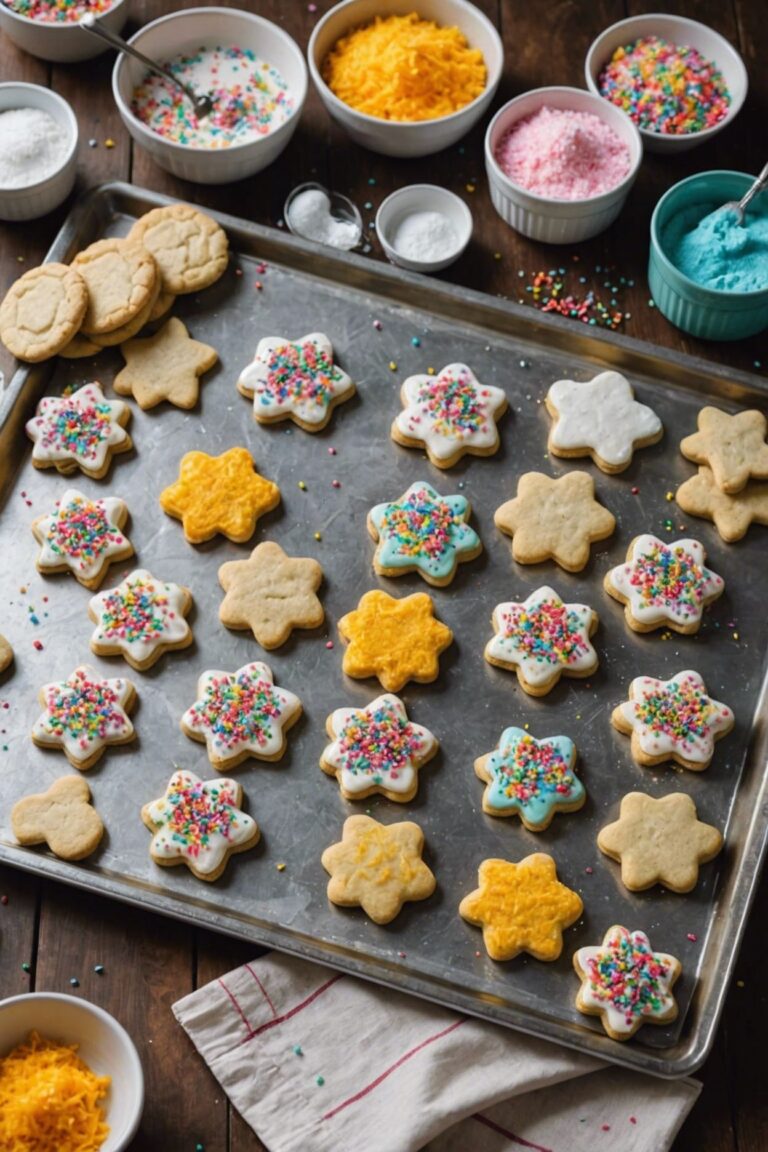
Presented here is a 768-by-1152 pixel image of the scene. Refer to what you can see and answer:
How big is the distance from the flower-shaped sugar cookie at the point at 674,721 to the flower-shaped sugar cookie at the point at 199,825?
84cm

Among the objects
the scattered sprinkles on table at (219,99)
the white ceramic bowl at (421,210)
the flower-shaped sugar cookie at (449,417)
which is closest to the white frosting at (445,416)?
the flower-shaped sugar cookie at (449,417)

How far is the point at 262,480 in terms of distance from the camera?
3.47 meters

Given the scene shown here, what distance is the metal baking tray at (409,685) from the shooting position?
3123 millimetres

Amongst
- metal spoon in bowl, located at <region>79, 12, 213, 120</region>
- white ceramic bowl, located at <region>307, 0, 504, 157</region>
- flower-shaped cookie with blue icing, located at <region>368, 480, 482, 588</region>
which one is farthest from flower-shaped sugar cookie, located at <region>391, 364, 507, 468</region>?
metal spoon in bowl, located at <region>79, 12, 213, 120</region>

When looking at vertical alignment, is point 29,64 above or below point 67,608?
above

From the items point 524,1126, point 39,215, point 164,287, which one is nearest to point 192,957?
point 524,1126

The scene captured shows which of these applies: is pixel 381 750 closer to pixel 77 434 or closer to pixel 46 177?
pixel 77 434

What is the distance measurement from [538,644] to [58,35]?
76.9 inches

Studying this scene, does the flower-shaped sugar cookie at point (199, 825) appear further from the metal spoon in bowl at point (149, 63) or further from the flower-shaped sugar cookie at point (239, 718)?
the metal spoon in bowl at point (149, 63)

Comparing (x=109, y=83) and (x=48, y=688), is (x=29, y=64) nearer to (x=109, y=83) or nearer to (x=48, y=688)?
(x=109, y=83)

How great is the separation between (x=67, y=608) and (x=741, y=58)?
223 cm

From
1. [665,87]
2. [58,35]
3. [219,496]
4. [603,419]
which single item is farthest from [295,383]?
[665,87]

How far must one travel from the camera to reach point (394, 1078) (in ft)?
10.2

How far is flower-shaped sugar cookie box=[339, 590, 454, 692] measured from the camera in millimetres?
3295
